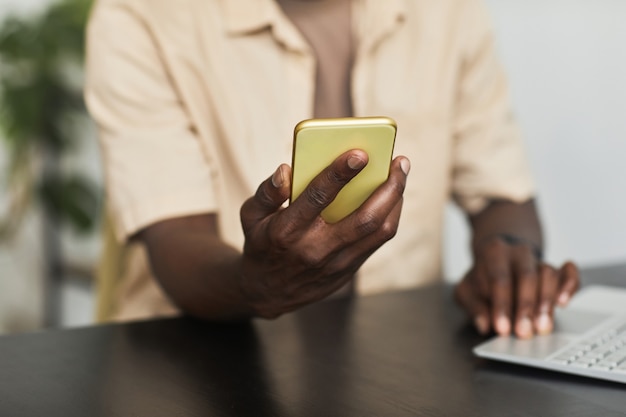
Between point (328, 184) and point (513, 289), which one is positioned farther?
point (513, 289)

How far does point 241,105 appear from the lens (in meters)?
1.25

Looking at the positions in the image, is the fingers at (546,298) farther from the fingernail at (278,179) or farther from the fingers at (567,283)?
the fingernail at (278,179)

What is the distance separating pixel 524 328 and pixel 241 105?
0.51 metres

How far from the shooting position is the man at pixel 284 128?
1043mm

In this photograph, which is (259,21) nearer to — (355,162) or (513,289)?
(513,289)

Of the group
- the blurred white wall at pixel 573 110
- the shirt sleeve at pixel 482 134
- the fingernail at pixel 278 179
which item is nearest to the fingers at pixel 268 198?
the fingernail at pixel 278 179

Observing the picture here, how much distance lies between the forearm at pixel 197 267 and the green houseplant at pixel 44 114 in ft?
5.84

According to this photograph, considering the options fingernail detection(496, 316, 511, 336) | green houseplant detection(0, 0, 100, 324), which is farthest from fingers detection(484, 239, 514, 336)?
green houseplant detection(0, 0, 100, 324)

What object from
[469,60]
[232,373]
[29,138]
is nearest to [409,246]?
[469,60]

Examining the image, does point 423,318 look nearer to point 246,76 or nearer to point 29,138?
point 246,76

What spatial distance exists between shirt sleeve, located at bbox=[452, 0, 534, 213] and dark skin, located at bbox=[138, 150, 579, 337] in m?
0.07

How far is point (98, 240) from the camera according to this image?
316 centimetres

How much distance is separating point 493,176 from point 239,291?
63 cm

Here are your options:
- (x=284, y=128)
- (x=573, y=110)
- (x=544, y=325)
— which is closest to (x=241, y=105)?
(x=284, y=128)
